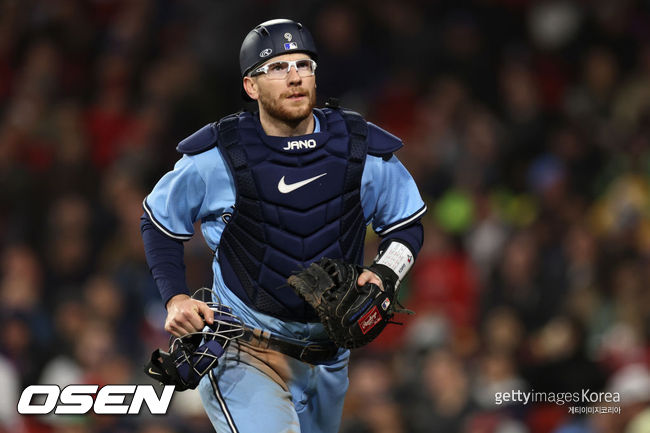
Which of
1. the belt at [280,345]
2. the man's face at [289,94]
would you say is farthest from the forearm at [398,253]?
the man's face at [289,94]

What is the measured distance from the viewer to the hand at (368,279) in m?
4.27

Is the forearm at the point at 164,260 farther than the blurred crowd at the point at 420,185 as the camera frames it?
No

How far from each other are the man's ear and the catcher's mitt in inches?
29.8

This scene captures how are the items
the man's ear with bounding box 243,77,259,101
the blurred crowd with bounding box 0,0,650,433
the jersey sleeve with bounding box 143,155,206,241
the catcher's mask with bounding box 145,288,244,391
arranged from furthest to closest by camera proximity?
the blurred crowd with bounding box 0,0,650,433 < the man's ear with bounding box 243,77,259,101 < the jersey sleeve with bounding box 143,155,206,241 < the catcher's mask with bounding box 145,288,244,391

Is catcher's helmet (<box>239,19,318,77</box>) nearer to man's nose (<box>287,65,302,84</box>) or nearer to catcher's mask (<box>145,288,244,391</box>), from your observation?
man's nose (<box>287,65,302,84</box>)

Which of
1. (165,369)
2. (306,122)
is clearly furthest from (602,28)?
(165,369)

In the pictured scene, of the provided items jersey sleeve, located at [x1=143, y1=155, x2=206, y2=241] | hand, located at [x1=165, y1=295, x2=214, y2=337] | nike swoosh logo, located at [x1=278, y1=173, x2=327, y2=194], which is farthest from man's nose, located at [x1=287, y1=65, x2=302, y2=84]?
hand, located at [x1=165, y1=295, x2=214, y2=337]

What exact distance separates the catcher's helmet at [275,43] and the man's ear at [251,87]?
0.04 m

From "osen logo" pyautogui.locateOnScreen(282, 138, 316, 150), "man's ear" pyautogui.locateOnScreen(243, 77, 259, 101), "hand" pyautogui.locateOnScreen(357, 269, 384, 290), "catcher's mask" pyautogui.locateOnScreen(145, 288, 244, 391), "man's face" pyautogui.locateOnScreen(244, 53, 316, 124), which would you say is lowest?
"catcher's mask" pyautogui.locateOnScreen(145, 288, 244, 391)

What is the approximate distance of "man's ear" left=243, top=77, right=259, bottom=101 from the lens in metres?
4.53

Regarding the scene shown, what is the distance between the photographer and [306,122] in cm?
454

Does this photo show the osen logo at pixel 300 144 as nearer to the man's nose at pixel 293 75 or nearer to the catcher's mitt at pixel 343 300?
the man's nose at pixel 293 75

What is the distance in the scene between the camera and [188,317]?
4.20m

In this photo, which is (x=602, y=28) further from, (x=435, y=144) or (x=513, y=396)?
(x=513, y=396)
